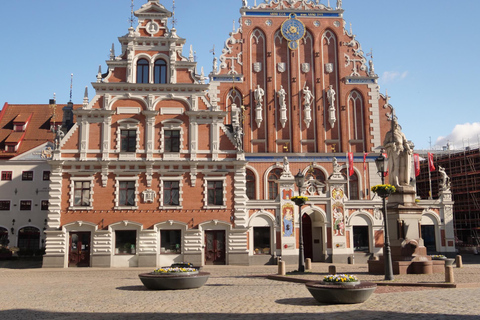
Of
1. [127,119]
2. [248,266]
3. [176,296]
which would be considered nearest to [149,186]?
[127,119]

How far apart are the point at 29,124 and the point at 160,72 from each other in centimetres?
2225

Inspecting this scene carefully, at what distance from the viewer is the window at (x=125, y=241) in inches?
1356

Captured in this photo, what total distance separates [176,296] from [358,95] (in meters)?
33.9

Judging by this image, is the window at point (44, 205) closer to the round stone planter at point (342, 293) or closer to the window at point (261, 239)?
the window at point (261, 239)

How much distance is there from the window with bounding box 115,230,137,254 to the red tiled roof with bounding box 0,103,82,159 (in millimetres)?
19811

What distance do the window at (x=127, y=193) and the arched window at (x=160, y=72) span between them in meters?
8.03

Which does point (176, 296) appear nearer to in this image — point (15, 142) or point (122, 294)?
point (122, 294)

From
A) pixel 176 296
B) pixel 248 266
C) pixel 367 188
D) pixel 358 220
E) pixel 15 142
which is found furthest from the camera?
pixel 15 142

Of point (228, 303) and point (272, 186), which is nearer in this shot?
point (228, 303)

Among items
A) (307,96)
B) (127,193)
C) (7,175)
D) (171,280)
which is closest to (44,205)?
(7,175)

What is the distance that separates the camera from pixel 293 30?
46156mm

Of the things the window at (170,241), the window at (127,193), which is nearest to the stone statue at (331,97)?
the window at (170,241)

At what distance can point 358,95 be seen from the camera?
45.9 m

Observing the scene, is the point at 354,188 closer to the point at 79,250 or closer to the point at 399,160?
the point at 399,160
